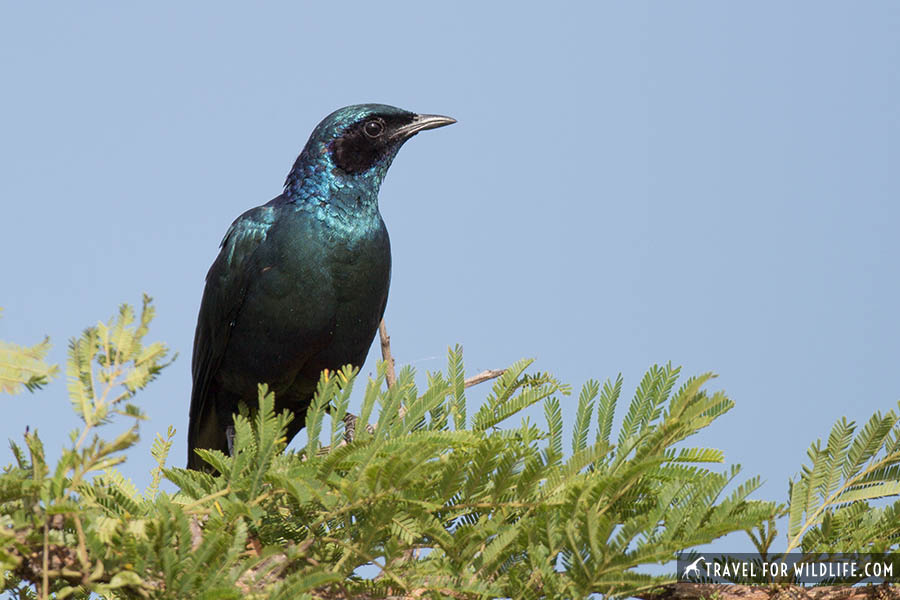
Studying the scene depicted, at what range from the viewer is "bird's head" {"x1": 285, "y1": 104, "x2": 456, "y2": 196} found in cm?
593

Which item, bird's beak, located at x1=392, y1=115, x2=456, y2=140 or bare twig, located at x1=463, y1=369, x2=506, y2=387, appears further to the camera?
bird's beak, located at x1=392, y1=115, x2=456, y2=140

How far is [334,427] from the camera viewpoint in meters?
→ 2.81

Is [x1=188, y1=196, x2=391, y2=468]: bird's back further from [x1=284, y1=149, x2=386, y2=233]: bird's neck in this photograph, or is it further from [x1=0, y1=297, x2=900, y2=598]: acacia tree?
[x1=0, y1=297, x2=900, y2=598]: acacia tree

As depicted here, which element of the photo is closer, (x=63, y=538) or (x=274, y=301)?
(x=63, y=538)

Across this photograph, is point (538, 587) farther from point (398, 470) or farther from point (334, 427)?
point (334, 427)

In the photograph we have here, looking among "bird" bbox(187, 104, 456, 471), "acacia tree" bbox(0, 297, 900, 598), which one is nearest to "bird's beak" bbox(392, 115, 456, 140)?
"bird" bbox(187, 104, 456, 471)

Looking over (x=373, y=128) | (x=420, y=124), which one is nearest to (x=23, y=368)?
(x=373, y=128)

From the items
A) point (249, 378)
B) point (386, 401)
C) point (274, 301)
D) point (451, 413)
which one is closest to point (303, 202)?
point (274, 301)

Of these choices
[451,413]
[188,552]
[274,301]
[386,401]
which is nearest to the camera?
[188,552]

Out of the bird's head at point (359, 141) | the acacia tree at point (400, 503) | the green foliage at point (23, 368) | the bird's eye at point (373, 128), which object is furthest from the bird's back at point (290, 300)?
the green foliage at point (23, 368)

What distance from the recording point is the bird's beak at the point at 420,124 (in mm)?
6293

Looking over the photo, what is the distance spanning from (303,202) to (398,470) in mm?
3508

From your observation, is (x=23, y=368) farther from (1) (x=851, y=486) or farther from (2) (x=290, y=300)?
(2) (x=290, y=300)

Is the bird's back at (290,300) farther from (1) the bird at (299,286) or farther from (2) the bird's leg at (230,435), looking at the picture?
(2) the bird's leg at (230,435)
